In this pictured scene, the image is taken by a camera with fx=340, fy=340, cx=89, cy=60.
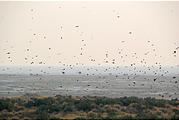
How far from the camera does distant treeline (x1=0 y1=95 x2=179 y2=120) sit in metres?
30.3

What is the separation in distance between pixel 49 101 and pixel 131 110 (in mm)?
8987

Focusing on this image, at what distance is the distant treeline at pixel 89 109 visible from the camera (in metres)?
30.3

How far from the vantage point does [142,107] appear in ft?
115

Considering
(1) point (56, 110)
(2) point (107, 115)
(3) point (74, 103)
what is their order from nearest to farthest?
(2) point (107, 115)
(1) point (56, 110)
(3) point (74, 103)

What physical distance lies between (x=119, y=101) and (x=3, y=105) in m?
12.8

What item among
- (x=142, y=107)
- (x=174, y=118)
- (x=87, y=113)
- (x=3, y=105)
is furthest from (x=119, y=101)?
(x=3, y=105)

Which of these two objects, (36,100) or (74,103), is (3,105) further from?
(74,103)

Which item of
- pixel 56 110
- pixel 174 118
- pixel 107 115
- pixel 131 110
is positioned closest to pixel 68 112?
pixel 56 110

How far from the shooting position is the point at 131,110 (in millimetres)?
33688

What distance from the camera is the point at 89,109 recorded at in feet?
111

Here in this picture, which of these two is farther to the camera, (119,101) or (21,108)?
(119,101)

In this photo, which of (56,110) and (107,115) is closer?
(107,115)

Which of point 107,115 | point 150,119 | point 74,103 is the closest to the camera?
point 150,119

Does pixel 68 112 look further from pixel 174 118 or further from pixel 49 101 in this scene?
pixel 174 118
